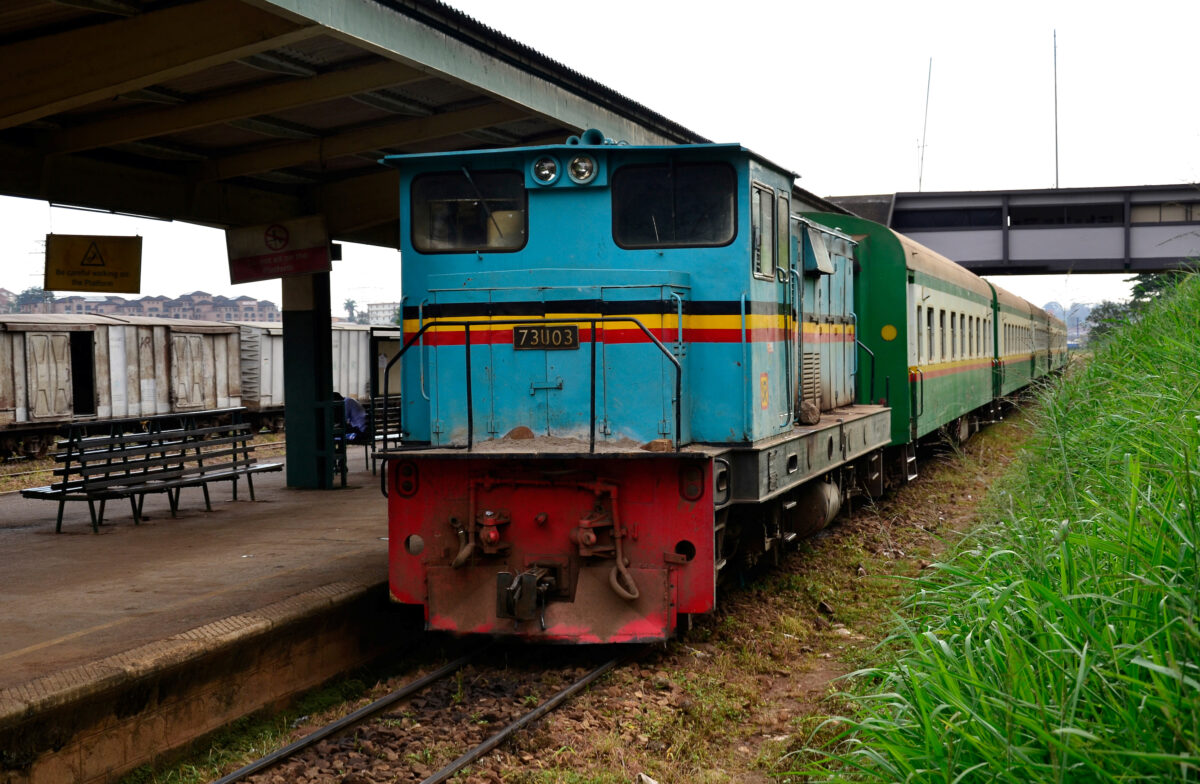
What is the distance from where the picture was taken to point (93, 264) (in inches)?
391

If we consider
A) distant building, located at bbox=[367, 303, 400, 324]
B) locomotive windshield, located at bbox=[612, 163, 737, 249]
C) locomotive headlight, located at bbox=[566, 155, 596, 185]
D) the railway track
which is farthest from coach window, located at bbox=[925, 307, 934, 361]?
distant building, located at bbox=[367, 303, 400, 324]

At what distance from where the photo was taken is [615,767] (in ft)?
15.8

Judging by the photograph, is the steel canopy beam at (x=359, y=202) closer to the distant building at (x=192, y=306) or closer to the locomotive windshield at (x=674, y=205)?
the locomotive windshield at (x=674, y=205)

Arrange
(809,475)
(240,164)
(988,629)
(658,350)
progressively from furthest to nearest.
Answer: (240,164) < (809,475) < (658,350) < (988,629)

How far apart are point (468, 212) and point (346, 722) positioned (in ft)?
11.1

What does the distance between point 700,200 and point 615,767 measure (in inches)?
142

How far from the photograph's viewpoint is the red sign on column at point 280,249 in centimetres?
1142

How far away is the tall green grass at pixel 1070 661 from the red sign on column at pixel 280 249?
8282 millimetres

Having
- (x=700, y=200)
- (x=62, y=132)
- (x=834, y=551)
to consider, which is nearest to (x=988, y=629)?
(x=700, y=200)

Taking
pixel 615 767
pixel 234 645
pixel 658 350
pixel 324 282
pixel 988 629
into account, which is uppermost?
pixel 324 282

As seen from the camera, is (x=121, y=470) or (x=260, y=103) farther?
(x=121, y=470)

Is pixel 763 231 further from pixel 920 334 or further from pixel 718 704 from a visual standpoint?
pixel 920 334

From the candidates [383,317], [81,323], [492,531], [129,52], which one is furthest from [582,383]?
[383,317]

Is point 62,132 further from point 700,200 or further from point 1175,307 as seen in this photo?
point 1175,307
